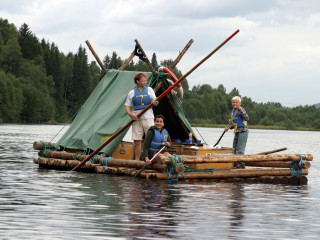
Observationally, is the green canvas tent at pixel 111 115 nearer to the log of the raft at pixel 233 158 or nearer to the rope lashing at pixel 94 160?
the rope lashing at pixel 94 160

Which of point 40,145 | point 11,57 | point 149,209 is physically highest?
point 11,57

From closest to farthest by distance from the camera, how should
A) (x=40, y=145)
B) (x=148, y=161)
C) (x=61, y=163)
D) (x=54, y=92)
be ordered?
(x=148, y=161)
(x=61, y=163)
(x=40, y=145)
(x=54, y=92)

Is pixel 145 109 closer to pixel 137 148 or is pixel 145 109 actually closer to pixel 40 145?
pixel 137 148

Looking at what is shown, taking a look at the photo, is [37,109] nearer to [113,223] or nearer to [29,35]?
[29,35]

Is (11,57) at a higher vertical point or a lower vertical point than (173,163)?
higher

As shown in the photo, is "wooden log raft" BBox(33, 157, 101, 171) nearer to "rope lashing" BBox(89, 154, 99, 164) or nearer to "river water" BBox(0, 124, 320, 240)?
"rope lashing" BBox(89, 154, 99, 164)

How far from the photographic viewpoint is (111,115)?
58.2 feet

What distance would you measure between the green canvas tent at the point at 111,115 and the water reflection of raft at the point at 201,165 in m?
0.41

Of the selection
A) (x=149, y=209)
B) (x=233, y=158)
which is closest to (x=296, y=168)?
(x=233, y=158)

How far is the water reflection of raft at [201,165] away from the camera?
15.2 m

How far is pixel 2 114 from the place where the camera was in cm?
9425

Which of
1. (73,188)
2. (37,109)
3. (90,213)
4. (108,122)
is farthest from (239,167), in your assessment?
(37,109)

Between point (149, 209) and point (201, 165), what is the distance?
17.0 ft

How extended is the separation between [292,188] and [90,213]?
254 inches
